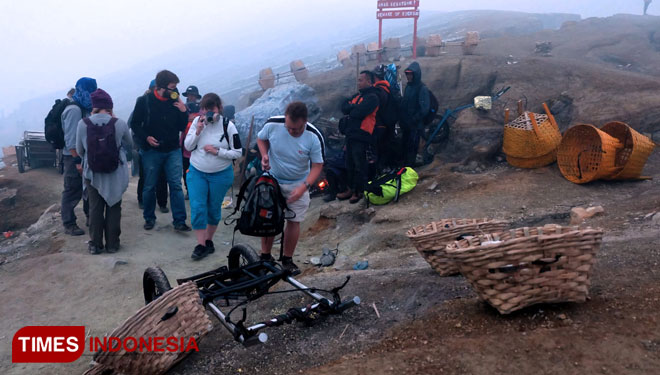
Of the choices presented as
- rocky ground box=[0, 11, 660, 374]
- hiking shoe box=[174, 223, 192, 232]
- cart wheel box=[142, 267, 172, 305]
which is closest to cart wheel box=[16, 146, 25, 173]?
rocky ground box=[0, 11, 660, 374]

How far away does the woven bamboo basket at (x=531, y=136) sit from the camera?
6770 millimetres

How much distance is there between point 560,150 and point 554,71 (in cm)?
416

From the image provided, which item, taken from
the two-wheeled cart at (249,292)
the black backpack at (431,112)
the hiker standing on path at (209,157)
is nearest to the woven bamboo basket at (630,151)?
the black backpack at (431,112)

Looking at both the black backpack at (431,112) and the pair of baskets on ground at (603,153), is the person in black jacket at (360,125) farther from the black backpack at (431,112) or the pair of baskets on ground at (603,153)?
the pair of baskets on ground at (603,153)

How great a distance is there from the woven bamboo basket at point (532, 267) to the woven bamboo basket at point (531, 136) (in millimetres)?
4556

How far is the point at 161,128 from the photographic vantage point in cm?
584

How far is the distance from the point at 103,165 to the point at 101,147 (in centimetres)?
20

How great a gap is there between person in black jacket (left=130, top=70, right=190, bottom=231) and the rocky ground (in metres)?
0.90

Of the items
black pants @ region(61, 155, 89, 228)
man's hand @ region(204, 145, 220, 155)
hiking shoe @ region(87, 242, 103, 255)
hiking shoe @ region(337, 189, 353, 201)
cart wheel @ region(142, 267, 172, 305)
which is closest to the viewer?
cart wheel @ region(142, 267, 172, 305)

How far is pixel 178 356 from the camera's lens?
2803 millimetres

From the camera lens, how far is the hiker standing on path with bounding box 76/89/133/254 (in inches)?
202

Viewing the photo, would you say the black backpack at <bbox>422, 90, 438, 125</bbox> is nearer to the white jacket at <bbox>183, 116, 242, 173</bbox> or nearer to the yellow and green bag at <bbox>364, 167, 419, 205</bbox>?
the yellow and green bag at <bbox>364, 167, 419, 205</bbox>

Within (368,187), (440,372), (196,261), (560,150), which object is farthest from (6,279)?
(560,150)

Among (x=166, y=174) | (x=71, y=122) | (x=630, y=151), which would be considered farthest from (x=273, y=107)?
(x=630, y=151)
